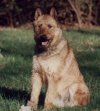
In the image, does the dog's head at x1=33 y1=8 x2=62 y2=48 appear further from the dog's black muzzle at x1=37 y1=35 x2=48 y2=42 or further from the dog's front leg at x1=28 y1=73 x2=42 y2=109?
the dog's front leg at x1=28 y1=73 x2=42 y2=109

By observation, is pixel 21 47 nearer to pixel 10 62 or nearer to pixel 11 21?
pixel 10 62

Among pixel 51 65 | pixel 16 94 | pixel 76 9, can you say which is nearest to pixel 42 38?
pixel 51 65

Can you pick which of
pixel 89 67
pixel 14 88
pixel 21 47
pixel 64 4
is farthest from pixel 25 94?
pixel 64 4

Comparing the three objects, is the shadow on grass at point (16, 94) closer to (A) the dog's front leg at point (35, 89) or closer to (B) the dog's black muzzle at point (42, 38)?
(A) the dog's front leg at point (35, 89)

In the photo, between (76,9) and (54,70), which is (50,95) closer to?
(54,70)

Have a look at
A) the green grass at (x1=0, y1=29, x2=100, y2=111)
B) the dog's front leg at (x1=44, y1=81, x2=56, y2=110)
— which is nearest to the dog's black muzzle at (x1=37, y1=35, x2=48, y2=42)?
the dog's front leg at (x1=44, y1=81, x2=56, y2=110)

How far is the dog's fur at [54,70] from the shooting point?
780 centimetres

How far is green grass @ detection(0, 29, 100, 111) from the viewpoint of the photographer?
829 cm

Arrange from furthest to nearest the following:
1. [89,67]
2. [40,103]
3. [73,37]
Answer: [73,37] → [89,67] → [40,103]

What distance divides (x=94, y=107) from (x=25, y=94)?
5.32 ft

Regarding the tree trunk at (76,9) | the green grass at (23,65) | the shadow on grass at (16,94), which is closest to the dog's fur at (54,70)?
the green grass at (23,65)

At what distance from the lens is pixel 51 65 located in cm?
785

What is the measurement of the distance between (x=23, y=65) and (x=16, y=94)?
333 centimetres

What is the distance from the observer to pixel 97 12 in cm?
2592
